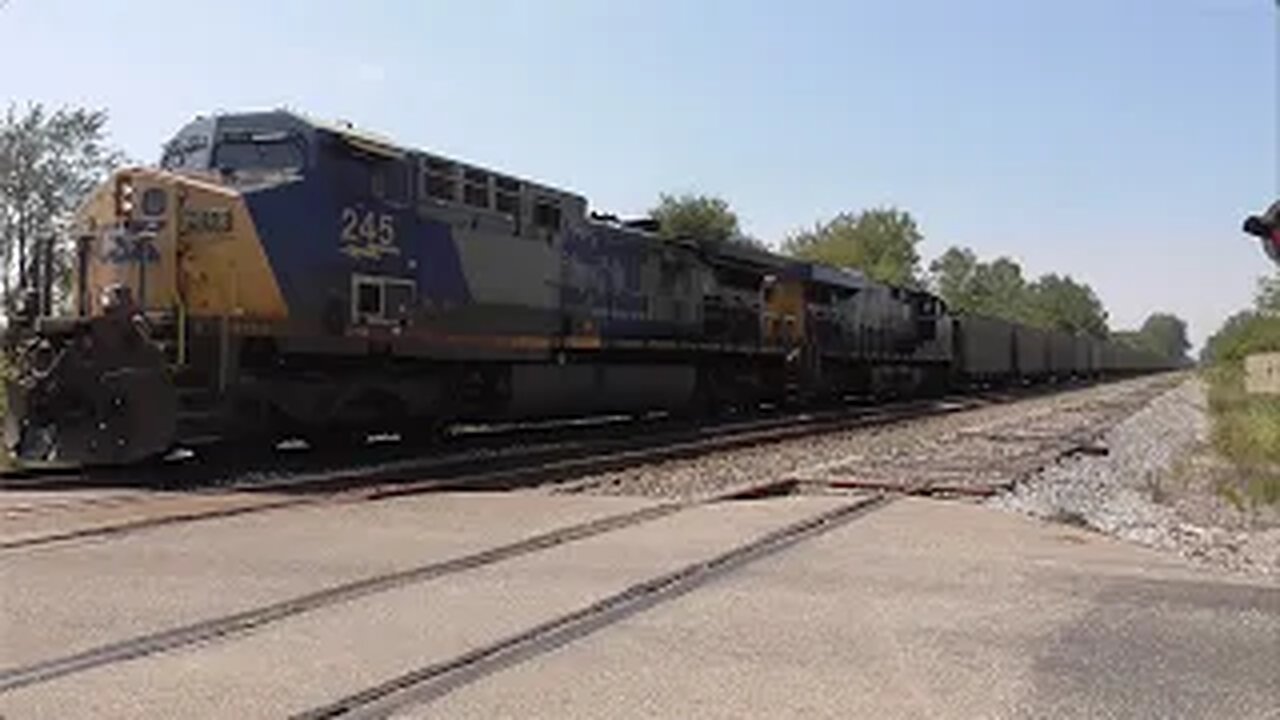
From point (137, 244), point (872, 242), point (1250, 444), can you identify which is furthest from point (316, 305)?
point (872, 242)

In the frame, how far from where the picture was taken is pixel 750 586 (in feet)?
24.5

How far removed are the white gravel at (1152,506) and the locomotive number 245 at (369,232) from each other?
7.04m

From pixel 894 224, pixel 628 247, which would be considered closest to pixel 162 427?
pixel 628 247

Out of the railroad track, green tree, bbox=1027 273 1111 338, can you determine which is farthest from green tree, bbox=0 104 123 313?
green tree, bbox=1027 273 1111 338

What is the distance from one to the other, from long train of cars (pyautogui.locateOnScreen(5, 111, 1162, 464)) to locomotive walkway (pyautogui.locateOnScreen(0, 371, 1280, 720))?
3.50m

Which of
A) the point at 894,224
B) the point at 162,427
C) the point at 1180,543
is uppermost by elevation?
the point at 894,224

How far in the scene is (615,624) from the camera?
20.9ft

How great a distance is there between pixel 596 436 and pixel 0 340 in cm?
786

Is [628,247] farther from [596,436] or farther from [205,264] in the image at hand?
[205,264]

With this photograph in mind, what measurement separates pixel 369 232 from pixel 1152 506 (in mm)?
8404

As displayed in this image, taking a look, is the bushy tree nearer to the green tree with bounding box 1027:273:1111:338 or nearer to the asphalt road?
the green tree with bounding box 1027:273:1111:338

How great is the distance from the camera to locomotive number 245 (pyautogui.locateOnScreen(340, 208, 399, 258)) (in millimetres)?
14477

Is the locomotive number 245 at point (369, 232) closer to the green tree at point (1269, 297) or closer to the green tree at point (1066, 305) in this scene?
Result: the green tree at point (1269, 297)

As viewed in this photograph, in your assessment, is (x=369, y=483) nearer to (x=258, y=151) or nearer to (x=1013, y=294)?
(x=258, y=151)
